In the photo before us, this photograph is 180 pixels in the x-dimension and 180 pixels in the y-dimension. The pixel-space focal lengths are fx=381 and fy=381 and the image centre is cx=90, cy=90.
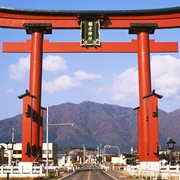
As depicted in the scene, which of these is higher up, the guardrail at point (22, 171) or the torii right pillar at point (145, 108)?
the torii right pillar at point (145, 108)

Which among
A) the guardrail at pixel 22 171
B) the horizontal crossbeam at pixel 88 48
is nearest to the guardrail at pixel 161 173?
the guardrail at pixel 22 171

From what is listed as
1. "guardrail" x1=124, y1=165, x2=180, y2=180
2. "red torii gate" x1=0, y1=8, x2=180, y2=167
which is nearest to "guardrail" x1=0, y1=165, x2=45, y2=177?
"red torii gate" x1=0, y1=8, x2=180, y2=167

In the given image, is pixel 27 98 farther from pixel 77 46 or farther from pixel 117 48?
pixel 117 48

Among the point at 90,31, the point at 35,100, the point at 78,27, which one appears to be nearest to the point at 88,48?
the point at 90,31

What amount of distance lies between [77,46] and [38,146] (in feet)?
33.3

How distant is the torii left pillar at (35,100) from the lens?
111 ft

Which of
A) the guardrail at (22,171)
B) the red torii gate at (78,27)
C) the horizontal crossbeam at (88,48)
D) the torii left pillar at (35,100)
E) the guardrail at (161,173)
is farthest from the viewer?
the horizontal crossbeam at (88,48)

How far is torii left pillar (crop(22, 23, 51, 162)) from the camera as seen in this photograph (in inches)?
1332

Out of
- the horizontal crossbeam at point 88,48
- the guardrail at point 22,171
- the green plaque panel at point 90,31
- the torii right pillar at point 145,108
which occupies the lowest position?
the guardrail at point 22,171

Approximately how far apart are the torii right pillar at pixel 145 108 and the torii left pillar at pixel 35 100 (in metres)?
9.17

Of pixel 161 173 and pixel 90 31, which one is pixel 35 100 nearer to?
pixel 90 31

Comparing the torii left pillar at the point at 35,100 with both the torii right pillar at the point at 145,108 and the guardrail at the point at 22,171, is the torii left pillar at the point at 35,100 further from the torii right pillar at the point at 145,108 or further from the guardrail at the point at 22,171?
the torii right pillar at the point at 145,108

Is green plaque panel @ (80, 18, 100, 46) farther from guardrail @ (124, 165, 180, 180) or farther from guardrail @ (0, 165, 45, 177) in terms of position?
guardrail @ (124, 165, 180, 180)

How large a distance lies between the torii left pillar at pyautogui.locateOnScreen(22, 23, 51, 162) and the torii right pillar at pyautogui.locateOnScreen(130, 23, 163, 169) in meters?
9.17
